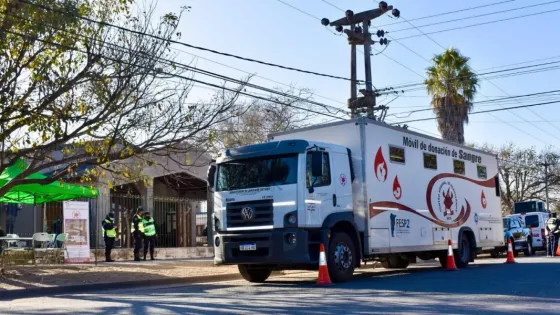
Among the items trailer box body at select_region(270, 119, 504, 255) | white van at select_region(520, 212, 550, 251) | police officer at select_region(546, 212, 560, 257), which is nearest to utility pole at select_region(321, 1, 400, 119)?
trailer box body at select_region(270, 119, 504, 255)

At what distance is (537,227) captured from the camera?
30.0 m

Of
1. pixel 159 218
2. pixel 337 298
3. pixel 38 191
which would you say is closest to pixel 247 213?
pixel 337 298

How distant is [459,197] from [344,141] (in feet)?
18.4

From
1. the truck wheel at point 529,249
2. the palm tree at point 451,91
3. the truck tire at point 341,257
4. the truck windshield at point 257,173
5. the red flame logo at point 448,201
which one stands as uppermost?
the palm tree at point 451,91

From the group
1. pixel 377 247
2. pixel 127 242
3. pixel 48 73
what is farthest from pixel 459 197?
pixel 127 242

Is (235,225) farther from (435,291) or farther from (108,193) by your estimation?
(108,193)

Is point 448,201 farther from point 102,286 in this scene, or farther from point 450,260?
point 102,286

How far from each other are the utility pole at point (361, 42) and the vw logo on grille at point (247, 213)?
11.3 m

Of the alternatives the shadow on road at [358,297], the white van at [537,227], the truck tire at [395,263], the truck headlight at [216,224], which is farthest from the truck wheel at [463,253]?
the white van at [537,227]

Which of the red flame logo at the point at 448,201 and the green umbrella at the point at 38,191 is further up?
the green umbrella at the point at 38,191

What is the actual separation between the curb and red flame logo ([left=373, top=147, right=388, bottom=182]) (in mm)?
4812

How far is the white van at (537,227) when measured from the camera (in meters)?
29.7

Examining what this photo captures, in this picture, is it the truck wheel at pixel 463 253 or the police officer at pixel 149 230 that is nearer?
the truck wheel at pixel 463 253

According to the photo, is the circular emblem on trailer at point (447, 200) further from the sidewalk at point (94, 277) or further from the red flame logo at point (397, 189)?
the sidewalk at point (94, 277)
